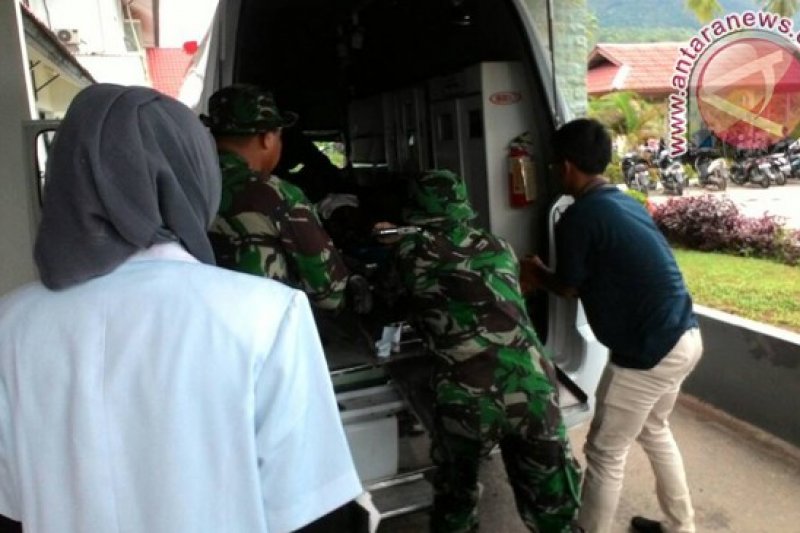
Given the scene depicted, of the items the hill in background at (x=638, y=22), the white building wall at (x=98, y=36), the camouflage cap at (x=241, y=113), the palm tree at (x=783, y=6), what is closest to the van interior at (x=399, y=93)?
the camouflage cap at (x=241, y=113)

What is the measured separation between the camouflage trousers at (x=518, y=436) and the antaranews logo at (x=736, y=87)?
9.78 m

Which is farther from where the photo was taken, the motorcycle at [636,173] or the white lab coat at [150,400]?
the motorcycle at [636,173]

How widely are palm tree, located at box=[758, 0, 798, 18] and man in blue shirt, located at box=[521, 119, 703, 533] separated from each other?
7.76m

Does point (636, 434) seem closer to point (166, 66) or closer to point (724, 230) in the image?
point (724, 230)

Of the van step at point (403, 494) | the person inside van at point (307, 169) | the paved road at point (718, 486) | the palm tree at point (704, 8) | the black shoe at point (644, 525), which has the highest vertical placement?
the palm tree at point (704, 8)

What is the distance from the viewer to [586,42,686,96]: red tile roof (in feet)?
75.1

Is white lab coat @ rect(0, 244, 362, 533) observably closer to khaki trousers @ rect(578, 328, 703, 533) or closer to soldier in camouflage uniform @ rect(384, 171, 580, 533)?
soldier in camouflage uniform @ rect(384, 171, 580, 533)

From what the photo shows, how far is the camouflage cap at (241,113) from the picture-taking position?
2492 millimetres

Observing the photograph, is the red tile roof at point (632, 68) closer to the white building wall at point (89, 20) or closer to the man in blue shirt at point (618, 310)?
the white building wall at point (89, 20)

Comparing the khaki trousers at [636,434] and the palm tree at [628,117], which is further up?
the palm tree at [628,117]

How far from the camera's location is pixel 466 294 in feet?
8.27

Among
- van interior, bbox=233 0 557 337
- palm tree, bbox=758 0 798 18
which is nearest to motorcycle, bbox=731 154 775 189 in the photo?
palm tree, bbox=758 0 798 18

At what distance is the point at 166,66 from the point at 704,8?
14.0 m

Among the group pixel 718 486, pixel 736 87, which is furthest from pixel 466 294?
pixel 736 87
